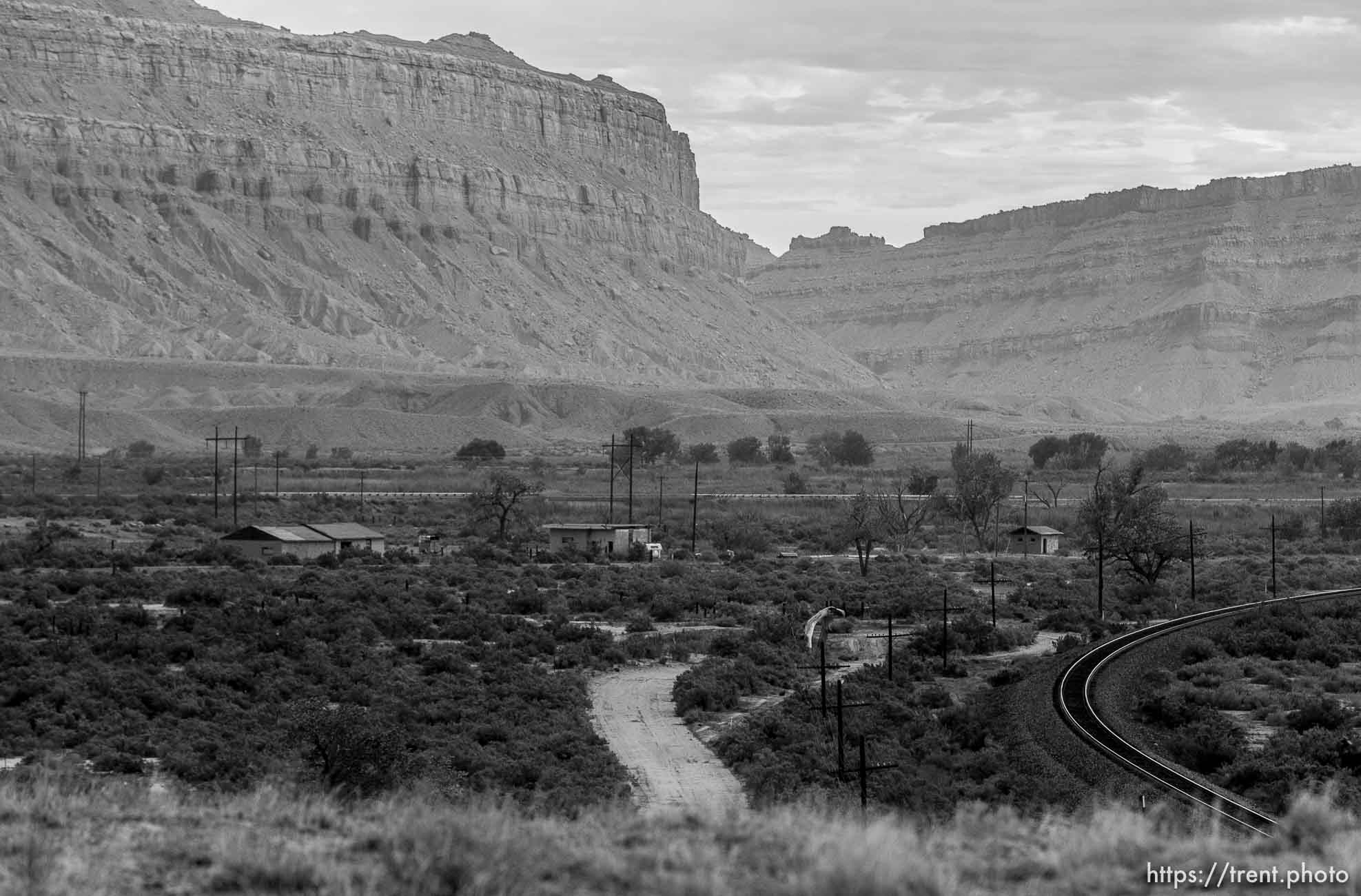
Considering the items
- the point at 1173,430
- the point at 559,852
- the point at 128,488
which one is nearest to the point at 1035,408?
the point at 1173,430

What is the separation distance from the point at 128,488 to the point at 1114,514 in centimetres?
4417

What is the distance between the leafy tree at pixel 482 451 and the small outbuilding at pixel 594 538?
53260 millimetres

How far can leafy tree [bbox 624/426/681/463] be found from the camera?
112688 mm

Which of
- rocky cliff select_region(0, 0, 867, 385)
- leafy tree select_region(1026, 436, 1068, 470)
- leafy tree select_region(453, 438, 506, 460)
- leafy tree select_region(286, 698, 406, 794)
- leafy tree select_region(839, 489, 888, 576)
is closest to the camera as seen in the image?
leafy tree select_region(286, 698, 406, 794)

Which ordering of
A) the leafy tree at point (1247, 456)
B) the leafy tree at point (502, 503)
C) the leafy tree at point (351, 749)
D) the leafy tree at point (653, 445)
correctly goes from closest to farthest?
1. the leafy tree at point (351, 749)
2. the leafy tree at point (502, 503)
3. the leafy tree at point (653, 445)
4. the leafy tree at point (1247, 456)

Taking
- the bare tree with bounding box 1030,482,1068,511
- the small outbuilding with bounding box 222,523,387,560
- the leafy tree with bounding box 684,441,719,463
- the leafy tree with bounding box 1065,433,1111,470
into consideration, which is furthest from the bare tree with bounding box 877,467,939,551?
the leafy tree with bounding box 1065,433,1111,470

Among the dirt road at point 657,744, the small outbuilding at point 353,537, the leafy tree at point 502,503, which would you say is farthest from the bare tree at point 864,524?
the dirt road at point 657,744

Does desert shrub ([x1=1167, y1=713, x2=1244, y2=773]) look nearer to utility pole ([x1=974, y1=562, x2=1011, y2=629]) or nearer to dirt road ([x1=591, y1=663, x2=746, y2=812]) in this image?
dirt road ([x1=591, y1=663, x2=746, y2=812])

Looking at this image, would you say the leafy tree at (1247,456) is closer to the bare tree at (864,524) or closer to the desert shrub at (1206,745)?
the bare tree at (864,524)

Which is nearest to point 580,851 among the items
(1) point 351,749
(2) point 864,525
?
(1) point 351,749

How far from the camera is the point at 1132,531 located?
5269 centimetres

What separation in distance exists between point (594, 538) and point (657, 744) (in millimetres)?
35241

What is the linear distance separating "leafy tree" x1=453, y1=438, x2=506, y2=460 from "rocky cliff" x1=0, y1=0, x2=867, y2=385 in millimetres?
Answer: 35125

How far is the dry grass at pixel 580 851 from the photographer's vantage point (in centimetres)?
1053
